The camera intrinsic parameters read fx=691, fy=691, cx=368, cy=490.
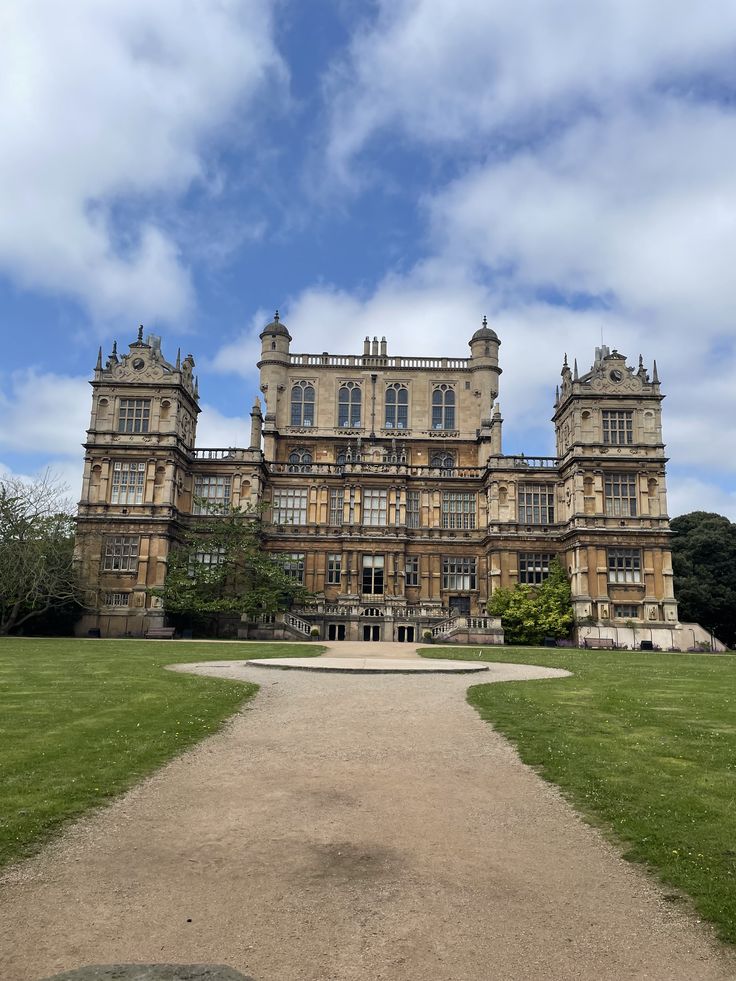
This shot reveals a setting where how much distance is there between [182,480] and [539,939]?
49262mm

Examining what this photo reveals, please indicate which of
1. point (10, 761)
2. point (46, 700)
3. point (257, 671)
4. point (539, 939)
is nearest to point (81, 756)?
point (10, 761)

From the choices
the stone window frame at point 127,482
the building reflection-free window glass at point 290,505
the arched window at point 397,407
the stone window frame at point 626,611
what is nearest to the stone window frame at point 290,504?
the building reflection-free window glass at point 290,505

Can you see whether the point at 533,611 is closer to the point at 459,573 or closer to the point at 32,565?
the point at 459,573

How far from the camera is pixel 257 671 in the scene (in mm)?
23781

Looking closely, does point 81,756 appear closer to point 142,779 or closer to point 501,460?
point 142,779

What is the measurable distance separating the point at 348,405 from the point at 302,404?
3.99 meters

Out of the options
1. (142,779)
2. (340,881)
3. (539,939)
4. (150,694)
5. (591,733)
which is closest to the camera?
(539,939)

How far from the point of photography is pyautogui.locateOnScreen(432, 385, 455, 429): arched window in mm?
59719

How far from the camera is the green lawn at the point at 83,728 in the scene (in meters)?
Result: 8.44

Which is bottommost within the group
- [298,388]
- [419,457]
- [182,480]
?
[182,480]

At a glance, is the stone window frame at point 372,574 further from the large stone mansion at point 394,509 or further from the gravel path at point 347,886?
the gravel path at point 347,886

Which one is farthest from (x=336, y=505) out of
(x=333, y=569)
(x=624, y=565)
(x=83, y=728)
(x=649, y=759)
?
(x=649, y=759)

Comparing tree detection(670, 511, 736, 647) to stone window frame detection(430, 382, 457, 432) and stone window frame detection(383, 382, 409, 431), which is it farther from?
stone window frame detection(383, 382, 409, 431)

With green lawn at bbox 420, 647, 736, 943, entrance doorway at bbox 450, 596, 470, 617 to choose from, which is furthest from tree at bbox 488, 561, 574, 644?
green lawn at bbox 420, 647, 736, 943
